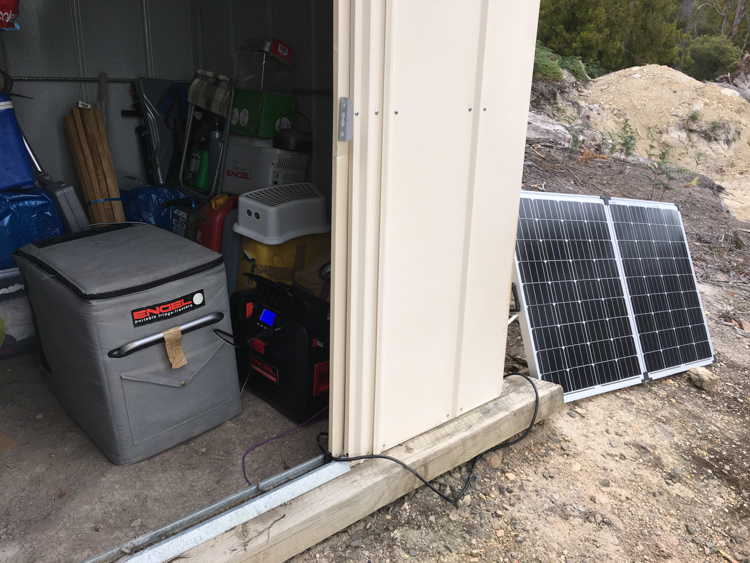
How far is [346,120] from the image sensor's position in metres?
1.62

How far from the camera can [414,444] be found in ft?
7.08

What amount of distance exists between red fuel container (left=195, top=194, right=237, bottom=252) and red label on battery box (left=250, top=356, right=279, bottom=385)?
107cm

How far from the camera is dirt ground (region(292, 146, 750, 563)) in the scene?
6.62 ft

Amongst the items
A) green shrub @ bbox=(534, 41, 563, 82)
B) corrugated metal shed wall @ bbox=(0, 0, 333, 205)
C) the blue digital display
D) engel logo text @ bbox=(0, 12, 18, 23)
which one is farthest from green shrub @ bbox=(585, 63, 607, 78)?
the blue digital display

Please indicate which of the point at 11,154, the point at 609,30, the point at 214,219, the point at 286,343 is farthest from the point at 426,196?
the point at 609,30

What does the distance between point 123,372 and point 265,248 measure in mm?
1231

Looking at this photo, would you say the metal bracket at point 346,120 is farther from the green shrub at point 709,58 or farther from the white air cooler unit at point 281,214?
the green shrub at point 709,58

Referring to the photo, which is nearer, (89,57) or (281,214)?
(281,214)

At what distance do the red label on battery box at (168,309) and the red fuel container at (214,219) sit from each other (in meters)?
1.32

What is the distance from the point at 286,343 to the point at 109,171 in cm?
231

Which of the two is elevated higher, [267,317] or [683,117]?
[683,117]

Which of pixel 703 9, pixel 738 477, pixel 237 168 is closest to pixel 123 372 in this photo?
pixel 237 168

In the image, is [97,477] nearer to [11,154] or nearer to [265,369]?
[265,369]

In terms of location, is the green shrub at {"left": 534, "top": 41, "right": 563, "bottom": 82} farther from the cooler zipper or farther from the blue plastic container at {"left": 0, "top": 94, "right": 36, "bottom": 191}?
the cooler zipper
